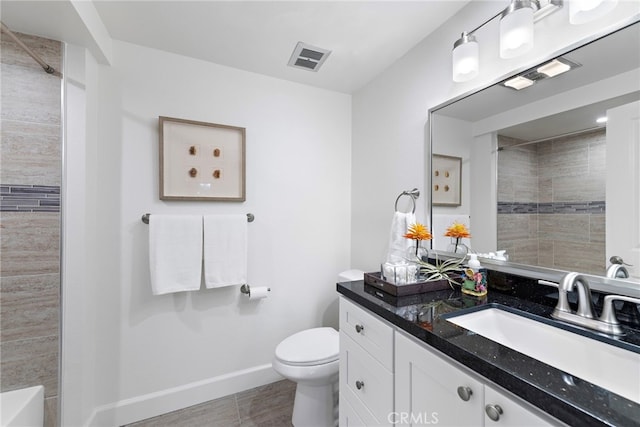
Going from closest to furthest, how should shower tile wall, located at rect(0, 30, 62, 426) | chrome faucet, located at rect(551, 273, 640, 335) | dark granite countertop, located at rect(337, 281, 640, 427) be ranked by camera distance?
dark granite countertop, located at rect(337, 281, 640, 427), chrome faucet, located at rect(551, 273, 640, 335), shower tile wall, located at rect(0, 30, 62, 426)

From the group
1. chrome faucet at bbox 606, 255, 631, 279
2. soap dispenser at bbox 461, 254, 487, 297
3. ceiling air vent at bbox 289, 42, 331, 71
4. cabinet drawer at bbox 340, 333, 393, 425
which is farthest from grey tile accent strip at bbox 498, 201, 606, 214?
ceiling air vent at bbox 289, 42, 331, 71

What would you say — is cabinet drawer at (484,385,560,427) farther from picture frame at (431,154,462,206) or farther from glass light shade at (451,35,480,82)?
glass light shade at (451,35,480,82)

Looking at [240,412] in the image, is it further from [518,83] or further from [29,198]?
[518,83]

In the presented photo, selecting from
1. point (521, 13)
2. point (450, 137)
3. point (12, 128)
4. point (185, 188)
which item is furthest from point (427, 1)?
point (12, 128)

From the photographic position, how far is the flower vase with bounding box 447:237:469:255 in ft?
4.60

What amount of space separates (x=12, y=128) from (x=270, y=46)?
4.53 feet

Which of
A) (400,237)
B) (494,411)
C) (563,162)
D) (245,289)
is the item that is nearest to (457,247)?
(400,237)

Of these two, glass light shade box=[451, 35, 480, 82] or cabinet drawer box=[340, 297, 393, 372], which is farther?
glass light shade box=[451, 35, 480, 82]

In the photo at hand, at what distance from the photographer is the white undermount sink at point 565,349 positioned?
26.9 inches

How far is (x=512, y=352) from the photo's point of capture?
0.69 metres

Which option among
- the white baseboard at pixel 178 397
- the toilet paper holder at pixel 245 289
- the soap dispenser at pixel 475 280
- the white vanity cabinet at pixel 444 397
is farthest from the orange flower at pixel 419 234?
the white baseboard at pixel 178 397

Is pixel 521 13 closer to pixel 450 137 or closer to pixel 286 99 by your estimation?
pixel 450 137

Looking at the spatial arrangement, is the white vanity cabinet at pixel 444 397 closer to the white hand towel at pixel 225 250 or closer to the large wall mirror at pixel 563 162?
the large wall mirror at pixel 563 162

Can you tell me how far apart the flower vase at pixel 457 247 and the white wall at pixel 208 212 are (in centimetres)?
99
